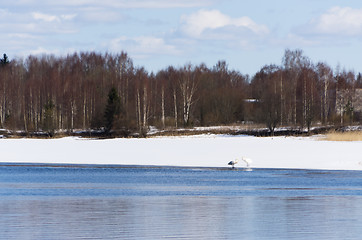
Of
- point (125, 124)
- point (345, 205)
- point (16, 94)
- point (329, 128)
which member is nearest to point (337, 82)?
point (329, 128)

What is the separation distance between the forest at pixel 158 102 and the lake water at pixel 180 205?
33011 mm

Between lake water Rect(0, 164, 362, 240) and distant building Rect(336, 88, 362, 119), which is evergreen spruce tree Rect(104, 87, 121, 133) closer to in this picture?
distant building Rect(336, 88, 362, 119)

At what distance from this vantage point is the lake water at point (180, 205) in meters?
12.2

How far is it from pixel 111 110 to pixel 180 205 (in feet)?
147

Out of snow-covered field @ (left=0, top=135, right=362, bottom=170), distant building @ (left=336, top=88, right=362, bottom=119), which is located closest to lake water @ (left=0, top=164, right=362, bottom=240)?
snow-covered field @ (left=0, top=135, right=362, bottom=170)

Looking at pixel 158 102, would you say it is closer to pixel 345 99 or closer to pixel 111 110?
pixel 111 110

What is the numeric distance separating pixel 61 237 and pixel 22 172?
15817mm

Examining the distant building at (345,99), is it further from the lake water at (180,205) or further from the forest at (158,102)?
the lake water at (180,205)

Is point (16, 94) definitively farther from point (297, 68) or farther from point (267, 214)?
point (267, 214)

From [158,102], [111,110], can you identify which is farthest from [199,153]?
[158,102]

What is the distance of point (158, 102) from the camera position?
74.1m

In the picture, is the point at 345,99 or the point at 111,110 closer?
the point at 111,110

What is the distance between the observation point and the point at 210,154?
115ft

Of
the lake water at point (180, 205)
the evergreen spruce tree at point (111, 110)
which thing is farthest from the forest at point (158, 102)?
the lake water at point (180, 205)
